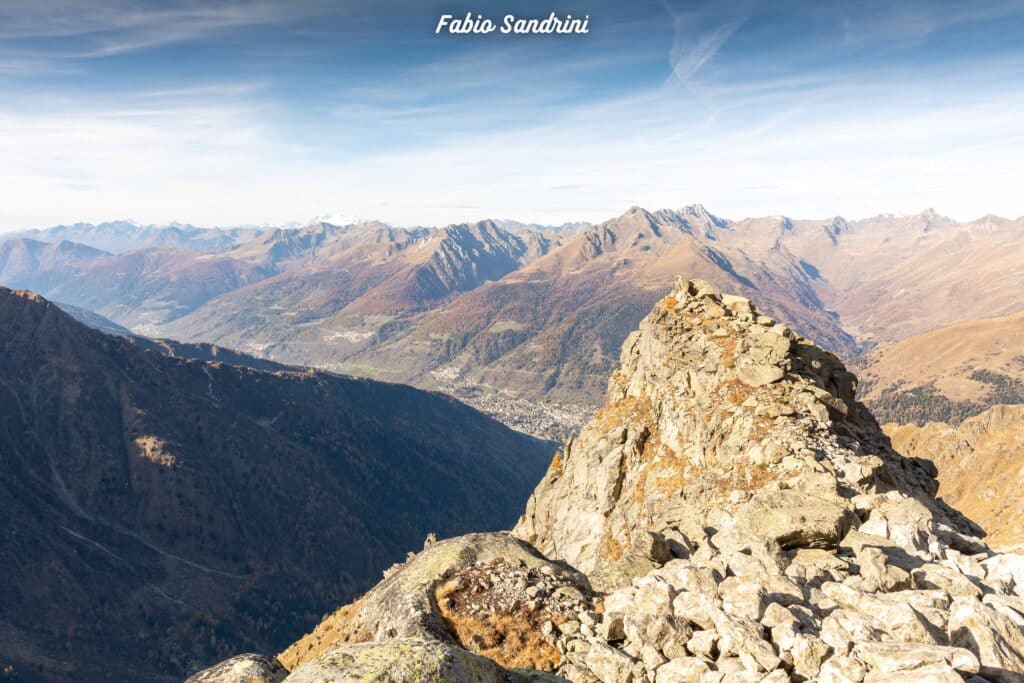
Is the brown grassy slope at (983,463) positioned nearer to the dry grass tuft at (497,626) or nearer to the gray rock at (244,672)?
the dry grass tuft at (497,626)

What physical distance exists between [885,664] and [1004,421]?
217m

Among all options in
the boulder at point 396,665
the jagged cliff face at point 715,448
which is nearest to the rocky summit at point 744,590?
the boulder at point 396,665

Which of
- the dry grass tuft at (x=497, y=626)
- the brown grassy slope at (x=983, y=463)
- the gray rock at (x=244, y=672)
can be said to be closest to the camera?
the gray rock at (x=244, y=672)

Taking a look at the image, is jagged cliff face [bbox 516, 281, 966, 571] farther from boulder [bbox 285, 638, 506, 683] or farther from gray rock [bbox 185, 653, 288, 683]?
gray rock [bbox 185, 653, 288, 683]

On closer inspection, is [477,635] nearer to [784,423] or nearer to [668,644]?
[668,644]

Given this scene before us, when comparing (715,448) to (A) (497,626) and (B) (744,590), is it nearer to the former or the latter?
(B) (744,590)

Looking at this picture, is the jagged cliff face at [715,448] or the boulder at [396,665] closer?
the boulder at [396,665]

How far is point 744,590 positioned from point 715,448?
3176cm

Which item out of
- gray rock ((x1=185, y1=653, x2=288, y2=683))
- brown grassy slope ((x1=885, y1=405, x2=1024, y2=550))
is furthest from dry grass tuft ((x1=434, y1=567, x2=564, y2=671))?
brown grassy slope ((x1=885, y1=405, x2=1024, y2=550))

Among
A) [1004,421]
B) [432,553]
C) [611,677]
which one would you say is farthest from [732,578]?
[1004,421]

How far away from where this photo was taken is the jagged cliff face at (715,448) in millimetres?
34344

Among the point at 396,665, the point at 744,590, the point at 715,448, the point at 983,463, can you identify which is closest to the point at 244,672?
the point at 396,665

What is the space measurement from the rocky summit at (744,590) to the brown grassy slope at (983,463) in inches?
2416

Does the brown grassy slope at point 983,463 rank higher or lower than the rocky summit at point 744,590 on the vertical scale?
lower
